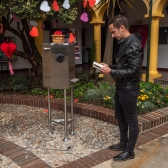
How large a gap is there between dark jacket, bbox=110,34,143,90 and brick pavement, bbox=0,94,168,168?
1.01 metres

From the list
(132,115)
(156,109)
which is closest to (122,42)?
(132,115)

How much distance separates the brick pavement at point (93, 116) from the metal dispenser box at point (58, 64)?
1045 mm

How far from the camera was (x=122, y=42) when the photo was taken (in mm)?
2787

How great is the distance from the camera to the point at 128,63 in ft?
8.87

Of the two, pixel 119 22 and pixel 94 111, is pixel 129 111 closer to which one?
pixel 119 22

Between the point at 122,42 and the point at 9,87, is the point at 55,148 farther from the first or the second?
the point at 9,87

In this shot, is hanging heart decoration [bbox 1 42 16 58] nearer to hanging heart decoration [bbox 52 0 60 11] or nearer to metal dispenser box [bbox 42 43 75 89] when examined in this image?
hanging heart decoration [bbox 52 0 60 11]

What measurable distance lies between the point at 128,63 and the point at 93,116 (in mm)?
2172

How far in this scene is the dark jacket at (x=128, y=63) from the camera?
2.66 meters

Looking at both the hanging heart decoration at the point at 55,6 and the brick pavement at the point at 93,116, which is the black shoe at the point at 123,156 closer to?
the brick pavement at the point at 93,116

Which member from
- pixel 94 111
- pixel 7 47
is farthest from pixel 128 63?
pixel 7 47

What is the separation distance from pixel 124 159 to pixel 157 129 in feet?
4.35

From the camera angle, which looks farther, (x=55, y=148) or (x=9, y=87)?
(x=9, y=87)

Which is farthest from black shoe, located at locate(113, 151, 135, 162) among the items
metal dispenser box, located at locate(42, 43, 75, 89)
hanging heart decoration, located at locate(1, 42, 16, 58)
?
hanging heart decoration, located at locate(1, 42, 16, 58)
